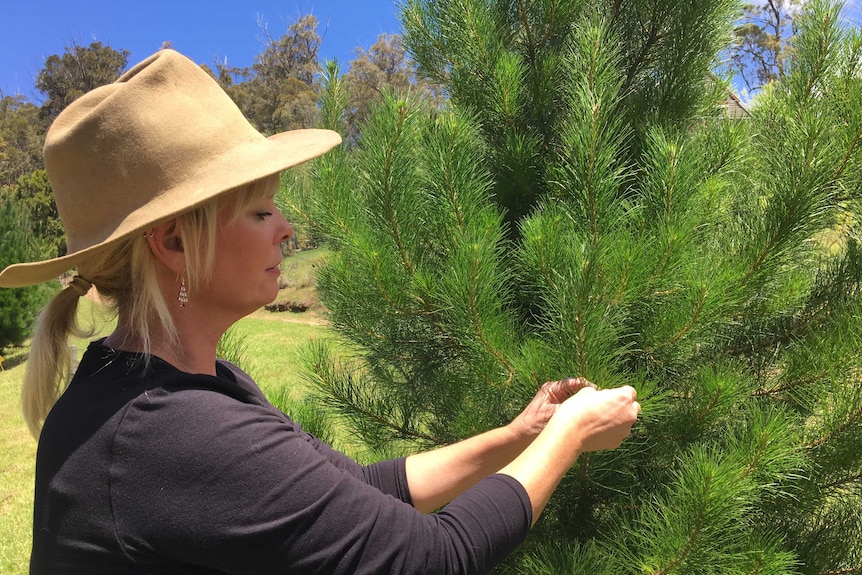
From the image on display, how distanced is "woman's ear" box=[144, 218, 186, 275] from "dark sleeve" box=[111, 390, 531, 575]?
0.22 m

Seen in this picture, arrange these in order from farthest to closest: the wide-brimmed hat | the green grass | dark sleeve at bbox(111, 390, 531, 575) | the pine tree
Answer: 1. the green grass
2. the pine tree
3. the wide-brimmed hat
4. dark sleeve at bbox(111, 390, 531, 575)

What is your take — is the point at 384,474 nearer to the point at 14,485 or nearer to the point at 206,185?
the point at 206,185

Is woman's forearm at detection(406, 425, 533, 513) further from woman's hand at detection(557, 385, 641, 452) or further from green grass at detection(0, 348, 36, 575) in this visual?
green grass at detection(0, 348, 36, 575)

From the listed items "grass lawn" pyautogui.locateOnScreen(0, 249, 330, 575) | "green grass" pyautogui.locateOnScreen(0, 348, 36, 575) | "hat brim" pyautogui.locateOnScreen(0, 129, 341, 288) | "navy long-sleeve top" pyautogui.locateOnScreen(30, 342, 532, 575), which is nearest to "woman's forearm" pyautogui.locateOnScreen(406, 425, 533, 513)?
"navy long-sleeve top" pyautogui.locateOnScreen(30, 342, 532, 575)

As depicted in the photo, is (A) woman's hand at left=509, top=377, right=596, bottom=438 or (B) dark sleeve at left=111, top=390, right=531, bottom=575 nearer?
(B) dark sleeve at left=111, top=390, right=531, bottom=575

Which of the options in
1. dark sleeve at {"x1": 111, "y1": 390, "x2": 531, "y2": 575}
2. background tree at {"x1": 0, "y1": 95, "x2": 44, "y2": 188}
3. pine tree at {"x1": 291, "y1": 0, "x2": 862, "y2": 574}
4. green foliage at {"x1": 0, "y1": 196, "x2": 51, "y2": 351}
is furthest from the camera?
background tree at {"x1": 0, "y1": 95, "x2": 44, "y2": 188}

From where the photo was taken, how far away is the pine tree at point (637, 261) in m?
1.20

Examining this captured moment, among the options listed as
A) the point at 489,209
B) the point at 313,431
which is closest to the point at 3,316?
the point at 313,431

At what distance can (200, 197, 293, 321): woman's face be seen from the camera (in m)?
0.99

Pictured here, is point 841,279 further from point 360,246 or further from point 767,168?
point 360,246

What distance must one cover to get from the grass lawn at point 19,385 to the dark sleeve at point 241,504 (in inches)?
14.8

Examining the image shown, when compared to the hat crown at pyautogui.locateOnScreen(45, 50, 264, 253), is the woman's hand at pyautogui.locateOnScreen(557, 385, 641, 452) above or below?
below

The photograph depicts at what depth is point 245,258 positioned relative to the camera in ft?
3.28

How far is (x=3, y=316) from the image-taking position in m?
8.81
